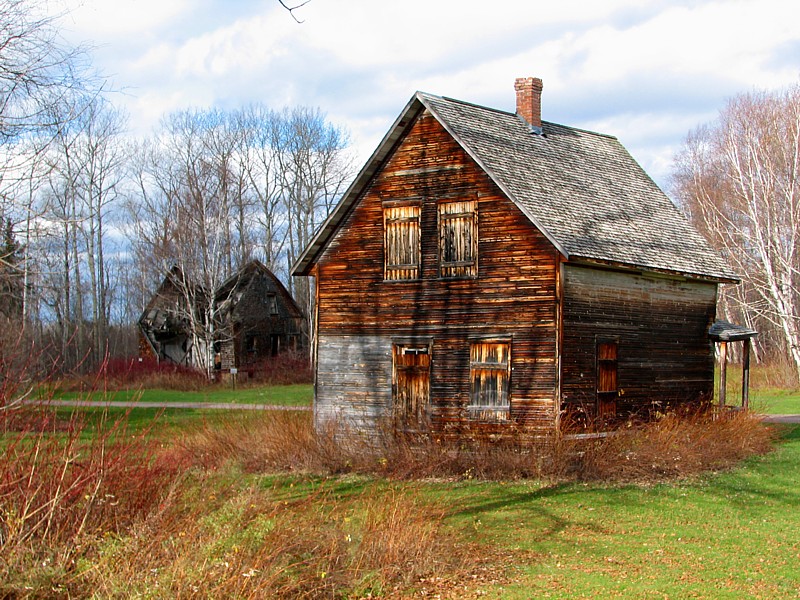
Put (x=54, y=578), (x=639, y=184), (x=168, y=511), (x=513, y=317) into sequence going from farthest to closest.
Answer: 1. (x=639, y=184)
2. (x=513, y=317)
3. (x=168, y=511)
4. (x=54, y=578)

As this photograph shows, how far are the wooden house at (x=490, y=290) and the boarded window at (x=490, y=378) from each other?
0.10 feet

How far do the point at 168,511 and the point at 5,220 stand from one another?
4703 millimetres

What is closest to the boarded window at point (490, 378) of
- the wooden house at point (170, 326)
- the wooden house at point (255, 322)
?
the wooden house at point (255, 322)

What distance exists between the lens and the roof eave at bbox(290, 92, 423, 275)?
21172 mm

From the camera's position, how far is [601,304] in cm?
2064

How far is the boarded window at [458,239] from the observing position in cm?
2051

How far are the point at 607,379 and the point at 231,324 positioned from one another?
31.3 metres

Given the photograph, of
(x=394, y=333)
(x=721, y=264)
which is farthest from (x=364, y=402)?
(x=721, y=264)

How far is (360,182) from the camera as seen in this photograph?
21703 mm

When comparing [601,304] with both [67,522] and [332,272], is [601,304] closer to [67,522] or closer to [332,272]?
[332,272]

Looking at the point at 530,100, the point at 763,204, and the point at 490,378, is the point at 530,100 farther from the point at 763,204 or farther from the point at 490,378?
the point at 763,204

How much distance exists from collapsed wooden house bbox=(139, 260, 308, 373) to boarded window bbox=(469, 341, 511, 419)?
29.1 metres

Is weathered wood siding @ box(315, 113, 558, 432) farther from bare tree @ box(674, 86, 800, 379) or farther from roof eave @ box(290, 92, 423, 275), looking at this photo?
bare tree @ box(674, 86, 800, 379)

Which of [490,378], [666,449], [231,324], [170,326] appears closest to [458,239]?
[490,378]
